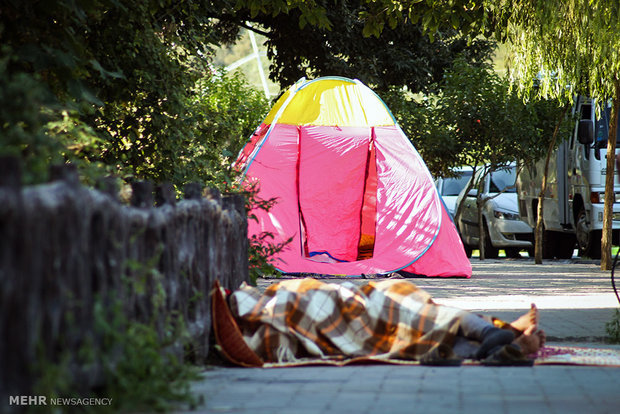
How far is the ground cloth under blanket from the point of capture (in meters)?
5.22

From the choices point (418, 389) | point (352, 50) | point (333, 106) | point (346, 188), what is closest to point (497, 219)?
point (352, 50)

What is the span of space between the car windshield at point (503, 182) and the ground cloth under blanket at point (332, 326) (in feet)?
42.4

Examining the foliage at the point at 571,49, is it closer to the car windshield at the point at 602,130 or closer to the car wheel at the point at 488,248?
the car windshield at the point at 602,130

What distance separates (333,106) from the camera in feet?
42.3

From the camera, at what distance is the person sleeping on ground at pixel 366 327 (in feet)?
17.1

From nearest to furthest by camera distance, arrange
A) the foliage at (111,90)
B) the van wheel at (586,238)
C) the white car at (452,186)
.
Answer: the foliage at (111,90)
the van wheel at (586,238)
the white car at (452,186)

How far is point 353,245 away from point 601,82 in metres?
4.27

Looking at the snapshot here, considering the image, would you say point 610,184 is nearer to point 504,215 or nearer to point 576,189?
point 576,189

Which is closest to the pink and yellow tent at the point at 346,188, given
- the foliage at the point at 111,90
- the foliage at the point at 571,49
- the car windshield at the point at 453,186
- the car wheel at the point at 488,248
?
the foliage at the point at 111,90

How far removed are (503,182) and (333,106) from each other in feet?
22.4

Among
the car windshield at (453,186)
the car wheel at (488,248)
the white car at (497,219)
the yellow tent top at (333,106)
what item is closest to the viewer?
the yellow tent top at (333,106)

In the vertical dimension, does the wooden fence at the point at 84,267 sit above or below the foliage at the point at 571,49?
below

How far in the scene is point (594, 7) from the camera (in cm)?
1022

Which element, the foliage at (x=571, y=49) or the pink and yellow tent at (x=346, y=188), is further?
the pink and yellow tent at (x=346, y=188)
